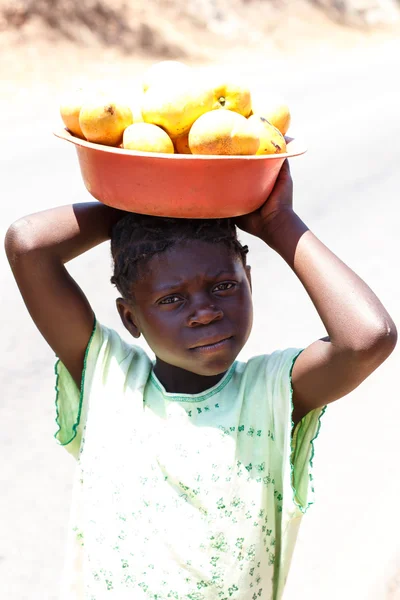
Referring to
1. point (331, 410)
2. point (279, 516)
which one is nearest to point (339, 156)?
point (331, 410)

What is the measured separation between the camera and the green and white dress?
1.91 metres

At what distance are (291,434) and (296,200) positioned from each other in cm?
536

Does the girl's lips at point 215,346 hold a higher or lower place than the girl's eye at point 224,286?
lower

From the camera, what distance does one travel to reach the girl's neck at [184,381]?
2009mm

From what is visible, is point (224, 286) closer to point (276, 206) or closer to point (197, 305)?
point (197, 305)

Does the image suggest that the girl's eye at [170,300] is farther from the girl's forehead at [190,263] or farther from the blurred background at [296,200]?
the blurred background at [296,200]

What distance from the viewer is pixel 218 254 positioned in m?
1.89

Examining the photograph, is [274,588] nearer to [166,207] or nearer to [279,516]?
[279,516]

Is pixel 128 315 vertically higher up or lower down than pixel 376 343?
lower down

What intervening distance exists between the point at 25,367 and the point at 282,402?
9.65ft

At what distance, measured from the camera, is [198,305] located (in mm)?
1852

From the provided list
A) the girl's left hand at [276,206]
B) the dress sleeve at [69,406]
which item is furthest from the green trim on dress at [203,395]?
the girl's left hand at [276,206]

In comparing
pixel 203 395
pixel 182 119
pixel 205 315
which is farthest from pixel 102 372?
pixel 182 119

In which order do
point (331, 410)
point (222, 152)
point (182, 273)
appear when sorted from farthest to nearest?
point (331, 410)
point (182, 273)
point (222, 152)
